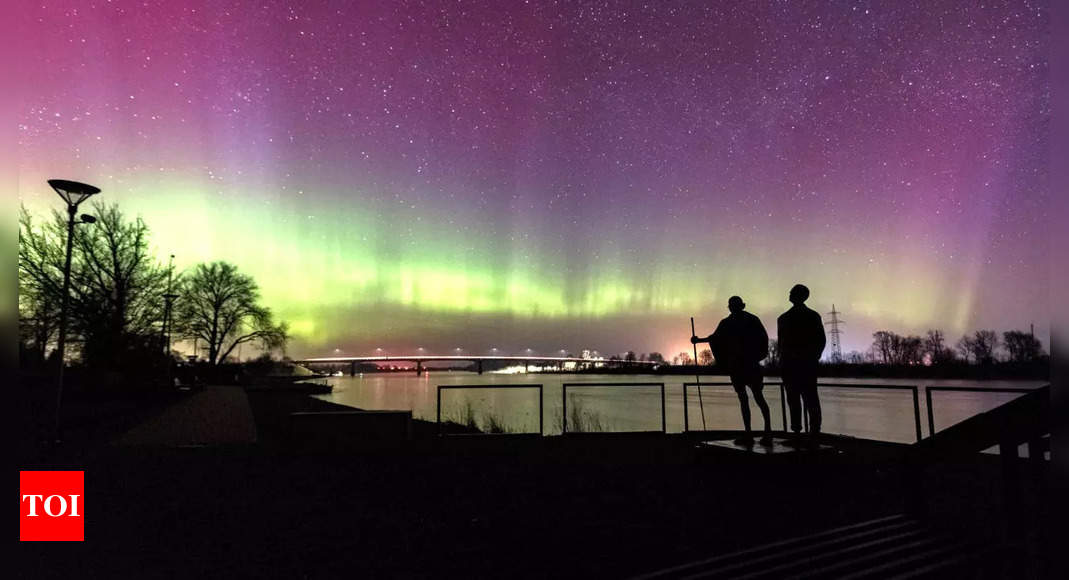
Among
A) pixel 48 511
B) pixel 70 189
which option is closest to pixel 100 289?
pixel 70 189

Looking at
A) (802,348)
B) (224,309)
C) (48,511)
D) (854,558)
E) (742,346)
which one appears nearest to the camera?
(854,558)

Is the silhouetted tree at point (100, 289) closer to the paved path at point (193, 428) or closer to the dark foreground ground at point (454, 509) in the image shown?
the paved path at point (193, 428)

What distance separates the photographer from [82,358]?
1204 inches

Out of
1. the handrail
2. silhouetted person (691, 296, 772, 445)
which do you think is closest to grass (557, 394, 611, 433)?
silhouetted person (691, 296, 772, 445)

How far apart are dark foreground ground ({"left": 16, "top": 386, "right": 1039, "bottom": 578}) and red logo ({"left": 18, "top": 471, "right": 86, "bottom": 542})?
166 mm

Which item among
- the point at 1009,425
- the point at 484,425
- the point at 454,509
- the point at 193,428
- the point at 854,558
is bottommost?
the point at 484,425

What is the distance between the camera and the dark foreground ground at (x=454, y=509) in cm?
451

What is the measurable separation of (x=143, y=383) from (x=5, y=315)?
32373 mm

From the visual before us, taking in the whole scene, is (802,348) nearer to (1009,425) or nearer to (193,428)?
(1009,425)

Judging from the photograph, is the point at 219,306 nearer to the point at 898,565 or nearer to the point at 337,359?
the point at 898,565

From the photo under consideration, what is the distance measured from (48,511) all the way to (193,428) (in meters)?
10.7

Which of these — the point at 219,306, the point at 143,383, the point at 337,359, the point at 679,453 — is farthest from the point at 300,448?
the point at 337,359

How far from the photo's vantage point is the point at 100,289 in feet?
98.1

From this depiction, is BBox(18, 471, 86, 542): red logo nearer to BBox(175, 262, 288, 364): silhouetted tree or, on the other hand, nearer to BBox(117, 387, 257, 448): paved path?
BBox(117, 387, 257, 448): paved path
